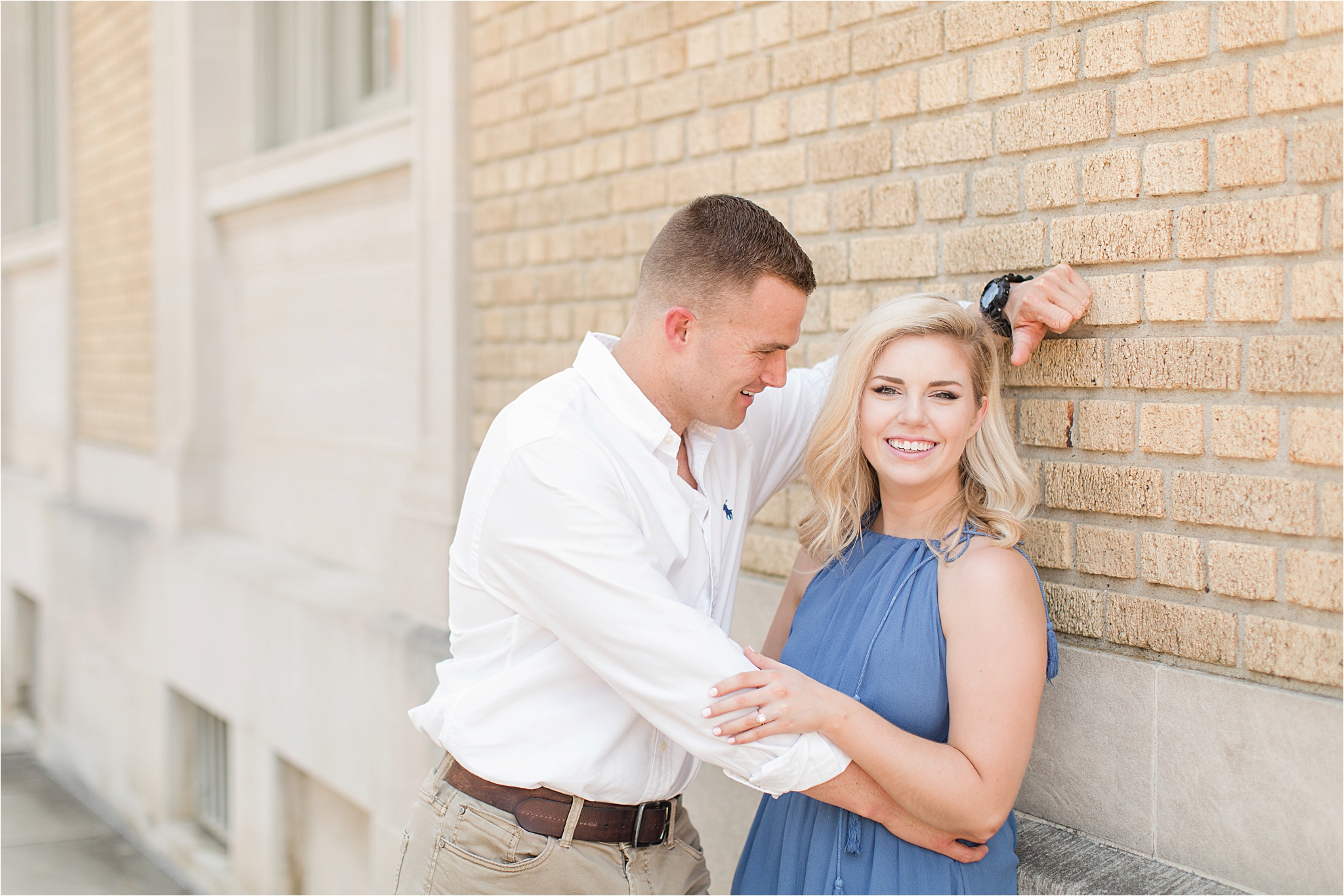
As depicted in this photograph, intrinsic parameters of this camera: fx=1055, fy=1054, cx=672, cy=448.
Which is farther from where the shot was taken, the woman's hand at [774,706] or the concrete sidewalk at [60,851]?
the concrete sidewalk at [60,851]

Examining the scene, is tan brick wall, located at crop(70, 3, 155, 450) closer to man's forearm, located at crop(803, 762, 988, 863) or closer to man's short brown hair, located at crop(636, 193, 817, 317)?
man's short brown hair, located at crop(636, 193, 817, 317)

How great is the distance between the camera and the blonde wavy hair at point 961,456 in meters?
2.31

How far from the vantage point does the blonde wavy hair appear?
2.31 meters

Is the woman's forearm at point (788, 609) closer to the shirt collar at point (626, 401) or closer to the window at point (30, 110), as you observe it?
the shirt collar at point (626, 401)

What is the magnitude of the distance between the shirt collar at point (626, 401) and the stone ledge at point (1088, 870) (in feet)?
4.13

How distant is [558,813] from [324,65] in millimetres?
6051

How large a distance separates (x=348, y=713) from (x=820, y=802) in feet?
11.6

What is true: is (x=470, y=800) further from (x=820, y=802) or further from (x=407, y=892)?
(x=820, y=802)

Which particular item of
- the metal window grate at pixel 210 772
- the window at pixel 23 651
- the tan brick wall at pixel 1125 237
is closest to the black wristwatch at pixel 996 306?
the tan brick wall at pixel 1125 237

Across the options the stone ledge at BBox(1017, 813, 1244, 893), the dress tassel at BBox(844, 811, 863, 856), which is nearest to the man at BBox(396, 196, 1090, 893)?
the dress tassel at BBox(844, 811, 863, 856)

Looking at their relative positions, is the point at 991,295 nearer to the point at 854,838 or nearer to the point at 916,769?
the point at 916,769

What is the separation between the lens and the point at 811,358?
326 centimetres

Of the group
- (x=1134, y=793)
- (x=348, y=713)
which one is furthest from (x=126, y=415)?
(x=1134, y=793)

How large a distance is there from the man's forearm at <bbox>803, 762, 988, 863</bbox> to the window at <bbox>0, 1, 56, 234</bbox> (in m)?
12.1
